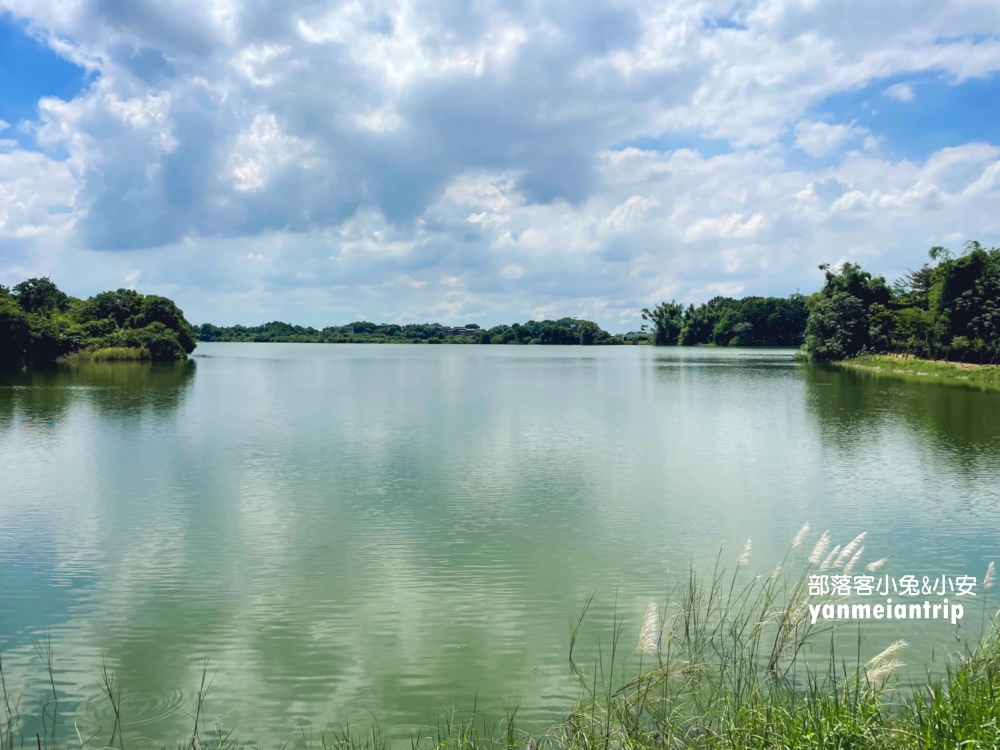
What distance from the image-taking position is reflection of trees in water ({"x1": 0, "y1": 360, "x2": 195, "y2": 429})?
29234mm

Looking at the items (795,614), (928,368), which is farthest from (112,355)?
(795,614)

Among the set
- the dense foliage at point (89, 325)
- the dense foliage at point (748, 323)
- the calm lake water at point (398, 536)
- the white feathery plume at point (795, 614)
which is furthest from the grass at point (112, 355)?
the dense foliage at point (748, 323)

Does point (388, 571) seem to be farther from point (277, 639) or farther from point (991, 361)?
point (991, 361)

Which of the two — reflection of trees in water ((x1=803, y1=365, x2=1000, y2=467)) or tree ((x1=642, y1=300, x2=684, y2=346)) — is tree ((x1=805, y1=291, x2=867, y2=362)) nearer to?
reflection of trees in water ((x1=803, y1=365, x2=1000, y2=467))

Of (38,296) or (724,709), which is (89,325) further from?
(724,709)

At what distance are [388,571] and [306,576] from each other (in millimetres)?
1164

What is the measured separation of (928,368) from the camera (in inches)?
2162

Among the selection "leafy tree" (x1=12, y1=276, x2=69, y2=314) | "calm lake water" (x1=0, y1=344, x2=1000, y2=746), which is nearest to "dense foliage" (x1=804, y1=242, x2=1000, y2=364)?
"calm lake water" (x1=0, y1=344, x2=1000, y2=746)

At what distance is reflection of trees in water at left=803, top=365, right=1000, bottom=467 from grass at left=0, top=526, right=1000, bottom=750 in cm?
1478

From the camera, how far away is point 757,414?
30.7 metres

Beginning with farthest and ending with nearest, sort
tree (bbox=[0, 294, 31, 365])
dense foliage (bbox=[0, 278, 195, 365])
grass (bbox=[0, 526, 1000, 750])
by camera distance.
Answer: dense foliage (bbox=[0, 278, 195, 365]) → tree (bbox=[0, 294, 31, 365]) → grass (bbox=[0, 526, 1000, 750])

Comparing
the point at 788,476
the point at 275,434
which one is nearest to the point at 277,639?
the point at 788,476

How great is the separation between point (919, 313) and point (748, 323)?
301 ft

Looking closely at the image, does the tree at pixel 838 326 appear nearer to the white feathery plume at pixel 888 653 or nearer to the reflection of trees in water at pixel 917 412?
the reflection of trees in water at pixel 917 412
